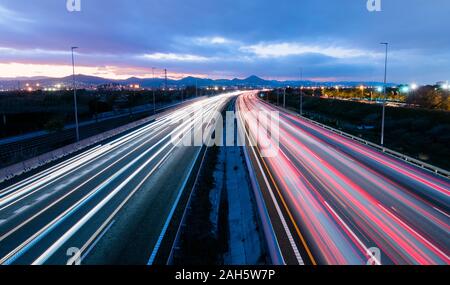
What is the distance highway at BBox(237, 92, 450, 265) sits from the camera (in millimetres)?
12344

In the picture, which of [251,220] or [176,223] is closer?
[176,223]

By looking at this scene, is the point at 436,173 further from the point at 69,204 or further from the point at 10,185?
the point at 10,185

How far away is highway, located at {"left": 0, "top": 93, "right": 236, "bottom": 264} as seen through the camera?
1243cm

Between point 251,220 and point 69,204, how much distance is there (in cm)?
1023

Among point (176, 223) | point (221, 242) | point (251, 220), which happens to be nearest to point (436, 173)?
point (251, 220)

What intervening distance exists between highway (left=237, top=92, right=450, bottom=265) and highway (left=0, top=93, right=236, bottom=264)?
603 cm

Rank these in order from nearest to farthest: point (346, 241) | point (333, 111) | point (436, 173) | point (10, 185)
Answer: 1. point (346, 241)
2. point (10, 185)
3. point (436, 173)
4. point (333, 111)

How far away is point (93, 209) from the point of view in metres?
16.8

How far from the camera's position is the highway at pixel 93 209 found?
1243 centimetres

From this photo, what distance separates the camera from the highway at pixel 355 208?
486 inches

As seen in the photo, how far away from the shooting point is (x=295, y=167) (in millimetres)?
26375

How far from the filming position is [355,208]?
16.7 meters

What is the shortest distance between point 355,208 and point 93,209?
13631 mm

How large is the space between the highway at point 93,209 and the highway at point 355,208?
603 centimetres
